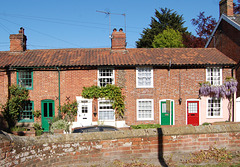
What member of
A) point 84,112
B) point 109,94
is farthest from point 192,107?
point 84,112

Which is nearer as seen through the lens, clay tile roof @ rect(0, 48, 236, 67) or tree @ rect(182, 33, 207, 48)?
clay tile roof @ rect(0, 48, 236, 67)

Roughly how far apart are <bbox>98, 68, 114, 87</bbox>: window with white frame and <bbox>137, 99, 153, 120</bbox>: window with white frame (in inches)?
114

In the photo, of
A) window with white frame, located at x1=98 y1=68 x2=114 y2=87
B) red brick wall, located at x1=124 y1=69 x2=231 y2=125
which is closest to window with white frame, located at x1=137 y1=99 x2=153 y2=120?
red brick wall, located at x1=124 y1=69 x2=231 y2=125

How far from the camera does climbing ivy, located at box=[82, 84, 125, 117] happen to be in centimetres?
1820

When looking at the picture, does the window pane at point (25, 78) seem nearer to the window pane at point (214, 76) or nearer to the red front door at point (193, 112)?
the red front door at point (193, 112)

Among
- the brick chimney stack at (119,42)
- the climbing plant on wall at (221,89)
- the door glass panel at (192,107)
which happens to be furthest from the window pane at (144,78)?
the climbing plant on wall at (221,89)

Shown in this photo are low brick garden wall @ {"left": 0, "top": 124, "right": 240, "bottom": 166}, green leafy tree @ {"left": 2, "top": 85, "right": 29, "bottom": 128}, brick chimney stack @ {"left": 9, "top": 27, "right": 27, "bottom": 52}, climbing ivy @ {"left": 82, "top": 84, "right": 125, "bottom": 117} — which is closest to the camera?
low brick garden wall @ {"left": 0, "top": 124, "right": 240, "bottom": 166}

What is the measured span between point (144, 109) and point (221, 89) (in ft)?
21.7

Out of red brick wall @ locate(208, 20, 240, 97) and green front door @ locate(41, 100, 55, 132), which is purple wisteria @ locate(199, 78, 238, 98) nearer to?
red brick wall @ locate(208, 20, 240, 97)

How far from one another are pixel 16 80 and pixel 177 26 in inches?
1395

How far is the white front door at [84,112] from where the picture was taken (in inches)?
722

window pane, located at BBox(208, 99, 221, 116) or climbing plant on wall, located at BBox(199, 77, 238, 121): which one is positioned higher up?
climbing plant on wall, located at BBox(199, 77, 238, 121)

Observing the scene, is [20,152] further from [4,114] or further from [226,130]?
[4,114]

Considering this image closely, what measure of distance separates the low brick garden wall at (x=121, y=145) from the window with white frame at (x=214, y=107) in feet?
38.1
